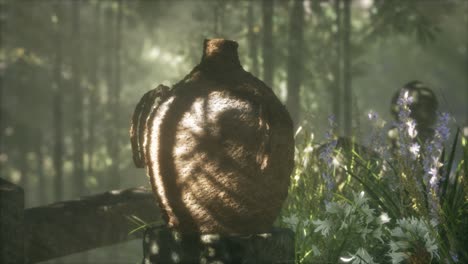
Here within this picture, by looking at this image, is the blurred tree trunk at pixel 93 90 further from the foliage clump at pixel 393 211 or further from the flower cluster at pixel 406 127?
the flower cluster at pixel 406 127

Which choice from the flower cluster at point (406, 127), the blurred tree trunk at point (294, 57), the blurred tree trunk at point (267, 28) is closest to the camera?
the flower cluster at point (406, 127)

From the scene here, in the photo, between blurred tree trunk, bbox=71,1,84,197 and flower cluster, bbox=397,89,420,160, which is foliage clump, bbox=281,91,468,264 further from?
blurred tree trunk, bbox=71,1,84,197

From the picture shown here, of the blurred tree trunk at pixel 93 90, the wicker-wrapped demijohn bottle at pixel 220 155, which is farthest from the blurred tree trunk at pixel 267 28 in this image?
the blurred tree trunk at pixel 93 90

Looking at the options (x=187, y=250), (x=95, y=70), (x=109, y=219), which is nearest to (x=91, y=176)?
(x=95, y=70)

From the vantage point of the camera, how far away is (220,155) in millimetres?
3543

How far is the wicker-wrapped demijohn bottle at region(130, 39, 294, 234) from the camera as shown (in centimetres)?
355

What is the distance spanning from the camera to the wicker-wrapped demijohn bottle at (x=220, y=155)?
3.55 meters

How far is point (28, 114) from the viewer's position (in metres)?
26.3

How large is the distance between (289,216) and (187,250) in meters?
1.33

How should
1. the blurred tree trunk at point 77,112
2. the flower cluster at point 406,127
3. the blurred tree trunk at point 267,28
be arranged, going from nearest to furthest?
the flower cluster at point 406,127, the blurred tree trunk at point 267,28, the blurred tree trunk at point 77,112

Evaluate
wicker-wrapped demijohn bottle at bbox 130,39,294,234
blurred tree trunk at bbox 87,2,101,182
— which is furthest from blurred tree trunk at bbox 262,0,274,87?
blurred tree trunk at bbox 87,2,101,182

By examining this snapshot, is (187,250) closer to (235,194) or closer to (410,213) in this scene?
(235,194)

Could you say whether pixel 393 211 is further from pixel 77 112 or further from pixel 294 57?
pixel 77 112

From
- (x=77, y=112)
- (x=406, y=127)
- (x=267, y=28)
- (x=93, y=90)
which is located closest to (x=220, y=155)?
(x=406, y=127)
